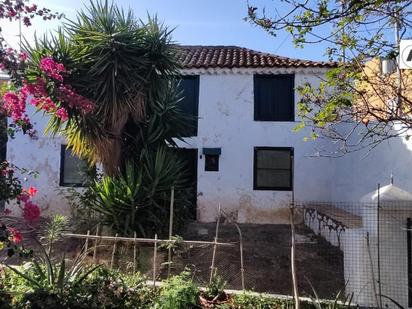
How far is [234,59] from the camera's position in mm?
14391

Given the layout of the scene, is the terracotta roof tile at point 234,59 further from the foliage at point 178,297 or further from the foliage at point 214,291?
the foliage at point 178,297

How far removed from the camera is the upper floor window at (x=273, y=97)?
13680mm

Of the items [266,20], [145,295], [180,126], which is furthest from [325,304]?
[180,126]

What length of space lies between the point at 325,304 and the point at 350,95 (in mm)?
2537

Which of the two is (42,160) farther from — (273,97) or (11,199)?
(11,199)

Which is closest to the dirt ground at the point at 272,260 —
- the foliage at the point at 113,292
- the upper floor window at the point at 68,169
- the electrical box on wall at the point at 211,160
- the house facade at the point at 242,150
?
the house facade at the point at 242,150

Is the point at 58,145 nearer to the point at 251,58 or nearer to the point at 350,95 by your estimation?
the point at 251,58

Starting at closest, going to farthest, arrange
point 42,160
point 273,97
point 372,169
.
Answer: point 372,169
point 273,97
point 42,160

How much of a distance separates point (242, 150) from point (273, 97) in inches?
74.8

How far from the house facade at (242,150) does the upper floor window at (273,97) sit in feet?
0.10

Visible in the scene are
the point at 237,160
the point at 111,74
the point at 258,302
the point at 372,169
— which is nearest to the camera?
the point at 258,302

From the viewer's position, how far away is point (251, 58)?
1448cm

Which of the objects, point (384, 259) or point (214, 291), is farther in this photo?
point (384, 259)

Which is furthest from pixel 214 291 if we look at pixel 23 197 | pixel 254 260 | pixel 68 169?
pixel 68 169
